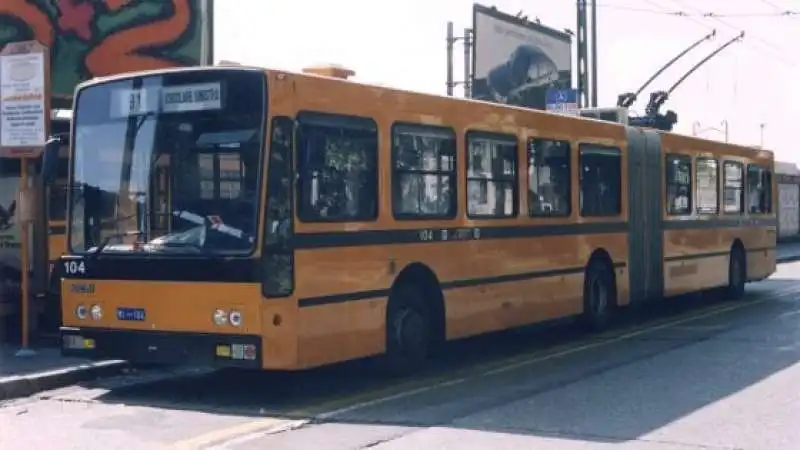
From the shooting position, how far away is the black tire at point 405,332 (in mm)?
11594

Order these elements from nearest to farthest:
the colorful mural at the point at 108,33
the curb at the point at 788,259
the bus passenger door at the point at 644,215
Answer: the colorful mural at the point at 108,33, the bus passenger door at the point at 644,215, the curb at the point at 788,259

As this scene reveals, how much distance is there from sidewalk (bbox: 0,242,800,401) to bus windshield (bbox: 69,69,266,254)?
4.46ft

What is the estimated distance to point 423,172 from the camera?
1205 centimetres

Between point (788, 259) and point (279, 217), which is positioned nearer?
point (279, 217)

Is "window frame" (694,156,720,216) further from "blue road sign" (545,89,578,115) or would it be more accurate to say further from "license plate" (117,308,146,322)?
"license plate" (117,308,146,322)

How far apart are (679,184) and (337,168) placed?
9.61 m

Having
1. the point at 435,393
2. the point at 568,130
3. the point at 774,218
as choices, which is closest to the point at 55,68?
the point at 568,130

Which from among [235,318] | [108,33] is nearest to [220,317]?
[235,318]

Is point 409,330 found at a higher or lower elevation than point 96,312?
lower

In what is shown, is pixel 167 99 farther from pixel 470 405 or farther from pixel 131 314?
pixel 470 405

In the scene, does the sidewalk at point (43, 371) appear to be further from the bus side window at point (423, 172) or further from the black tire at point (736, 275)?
the black tire at point (736, 275)

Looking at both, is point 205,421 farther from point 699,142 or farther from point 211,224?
point 699,142

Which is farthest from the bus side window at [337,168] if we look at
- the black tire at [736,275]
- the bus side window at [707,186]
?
the black tire at [736,275]

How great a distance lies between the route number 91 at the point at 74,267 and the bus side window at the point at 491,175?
4.20 meters
